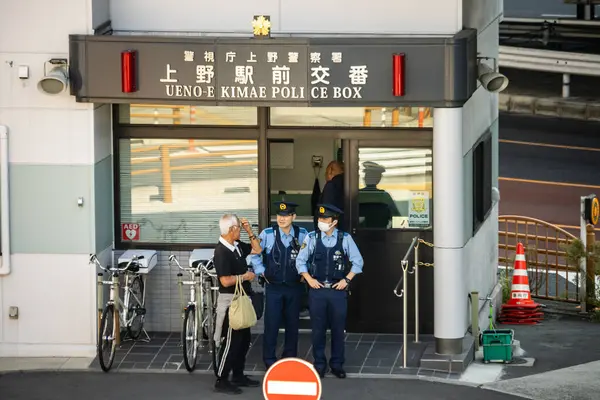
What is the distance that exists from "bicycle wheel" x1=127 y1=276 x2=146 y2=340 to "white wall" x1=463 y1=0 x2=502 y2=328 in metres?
3.88

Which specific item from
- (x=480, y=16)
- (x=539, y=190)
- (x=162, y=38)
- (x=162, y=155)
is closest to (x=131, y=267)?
(x=162, y=155)

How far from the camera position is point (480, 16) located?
18.3 meters

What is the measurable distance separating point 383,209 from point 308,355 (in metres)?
2.10

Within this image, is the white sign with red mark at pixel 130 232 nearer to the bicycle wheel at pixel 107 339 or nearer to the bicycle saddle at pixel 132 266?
the bicycle saddle at pixel 132 266

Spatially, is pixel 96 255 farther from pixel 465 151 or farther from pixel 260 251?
pixel 465 151

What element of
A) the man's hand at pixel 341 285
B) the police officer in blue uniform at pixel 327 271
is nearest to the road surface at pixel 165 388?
the police officer in blue uniform at pixel 327 271

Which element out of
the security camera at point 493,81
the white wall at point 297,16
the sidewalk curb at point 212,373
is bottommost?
the sidewalk curb at point 212,373

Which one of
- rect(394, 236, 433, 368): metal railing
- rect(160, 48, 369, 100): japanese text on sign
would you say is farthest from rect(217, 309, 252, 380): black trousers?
rect(160, 48, 369, 100): japanese text on sign

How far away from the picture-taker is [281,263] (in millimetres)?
16172

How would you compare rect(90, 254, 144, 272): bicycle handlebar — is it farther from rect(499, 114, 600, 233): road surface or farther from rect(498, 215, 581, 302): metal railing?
rect(499, 114, 600, 233): road surface

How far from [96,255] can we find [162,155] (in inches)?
66.4

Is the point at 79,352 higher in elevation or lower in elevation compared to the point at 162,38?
lower

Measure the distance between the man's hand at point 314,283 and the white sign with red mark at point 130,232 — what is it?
3033 mm

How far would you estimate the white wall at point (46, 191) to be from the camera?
16.8 metres
